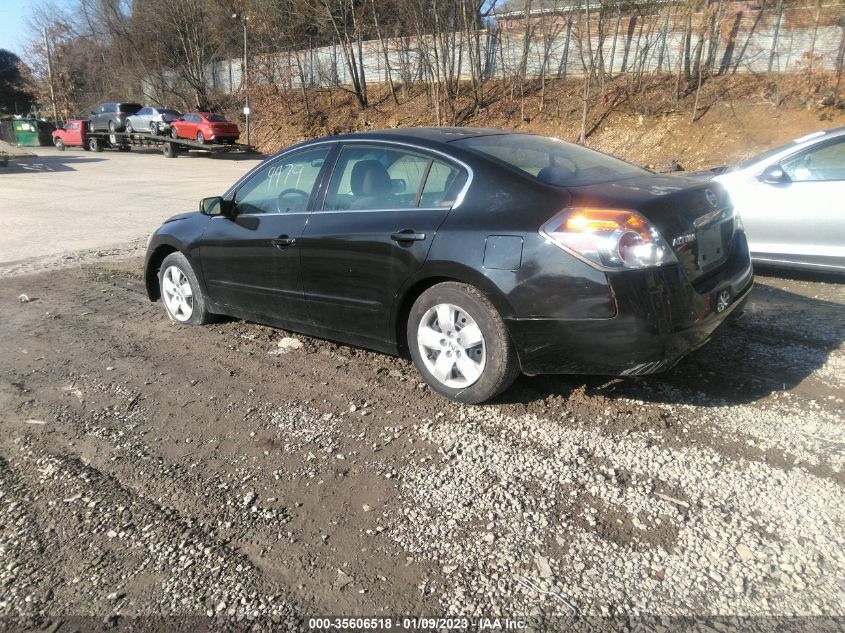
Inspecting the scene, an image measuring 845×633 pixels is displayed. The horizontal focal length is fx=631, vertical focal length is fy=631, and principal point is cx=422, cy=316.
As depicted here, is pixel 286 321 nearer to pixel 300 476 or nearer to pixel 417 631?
pixel 300 476

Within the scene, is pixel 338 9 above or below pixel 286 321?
above

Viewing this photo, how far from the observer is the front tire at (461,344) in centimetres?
352

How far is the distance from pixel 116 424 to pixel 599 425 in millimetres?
2810

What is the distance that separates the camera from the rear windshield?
144 inches

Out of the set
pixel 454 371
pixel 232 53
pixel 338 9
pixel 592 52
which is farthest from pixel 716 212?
pixel 232 53

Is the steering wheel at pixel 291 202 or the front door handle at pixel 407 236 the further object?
the steering wheel at pixel 291 202

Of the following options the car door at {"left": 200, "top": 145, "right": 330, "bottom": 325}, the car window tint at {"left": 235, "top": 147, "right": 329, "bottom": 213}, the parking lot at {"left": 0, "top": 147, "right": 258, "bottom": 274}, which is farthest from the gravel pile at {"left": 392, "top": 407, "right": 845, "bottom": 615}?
the parking lot at {"left": 0, "top": 147, "right": 258, "bottom": 274}

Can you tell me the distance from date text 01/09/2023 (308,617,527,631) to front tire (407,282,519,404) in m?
1.56

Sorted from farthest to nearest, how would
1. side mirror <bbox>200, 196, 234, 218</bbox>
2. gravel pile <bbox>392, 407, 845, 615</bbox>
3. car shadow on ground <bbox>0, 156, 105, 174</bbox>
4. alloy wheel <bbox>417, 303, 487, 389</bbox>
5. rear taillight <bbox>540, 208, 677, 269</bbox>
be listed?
car shadow on ground <bbox>0, 156, 105, 174</bbox>, side mirror <bbox>200, 196, 234, 218</bbox>, alloy wheel <bbox>417, 303, 487, 389</bbox>, rear taillight <bbox>540, 208, 677, 269</bbox>, gravel pile <bbox>392, 407, 845, 615</bbox>

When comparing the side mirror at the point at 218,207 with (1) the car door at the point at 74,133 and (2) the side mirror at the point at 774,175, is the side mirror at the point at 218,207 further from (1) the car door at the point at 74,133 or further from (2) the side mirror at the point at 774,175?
(1) the car door at the point at 74,133

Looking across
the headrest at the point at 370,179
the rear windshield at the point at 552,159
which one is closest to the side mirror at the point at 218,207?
the headrest at the point at 370,179

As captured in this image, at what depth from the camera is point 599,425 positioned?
3490 millimetres

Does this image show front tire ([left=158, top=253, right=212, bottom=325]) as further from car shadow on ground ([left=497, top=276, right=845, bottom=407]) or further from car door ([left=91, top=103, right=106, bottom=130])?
car door ([left=91, top=103, right=106, bottom=130])

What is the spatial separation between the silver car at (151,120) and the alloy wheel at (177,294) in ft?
110
